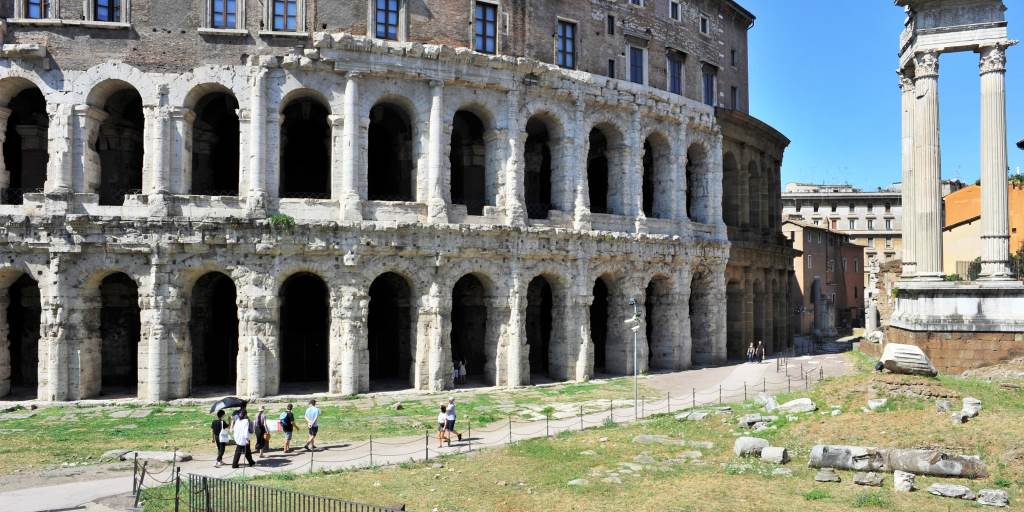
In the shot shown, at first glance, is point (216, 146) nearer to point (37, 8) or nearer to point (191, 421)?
point (37, 8)

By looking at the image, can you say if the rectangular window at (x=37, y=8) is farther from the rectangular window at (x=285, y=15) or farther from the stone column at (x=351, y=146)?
the stone column at (x=351, y=146)

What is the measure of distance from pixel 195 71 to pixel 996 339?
2825 centimetres

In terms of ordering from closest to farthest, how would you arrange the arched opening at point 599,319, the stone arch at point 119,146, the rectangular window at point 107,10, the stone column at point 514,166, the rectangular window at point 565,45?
the rectangular window at point 107,10 → the stone arch at point 119,146 → the stone column at point 514,166 → the rectangular window at point 565,45 → the arched opening at point 599,319

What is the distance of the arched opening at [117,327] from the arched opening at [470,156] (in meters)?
13.0

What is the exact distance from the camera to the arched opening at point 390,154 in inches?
1162

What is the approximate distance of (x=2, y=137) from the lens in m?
25.2

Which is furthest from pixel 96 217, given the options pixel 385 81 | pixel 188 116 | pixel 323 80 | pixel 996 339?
pixel 996 339

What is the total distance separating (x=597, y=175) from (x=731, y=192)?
7960mm

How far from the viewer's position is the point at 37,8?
981 inches

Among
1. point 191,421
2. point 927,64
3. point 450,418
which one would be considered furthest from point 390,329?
point 927,64

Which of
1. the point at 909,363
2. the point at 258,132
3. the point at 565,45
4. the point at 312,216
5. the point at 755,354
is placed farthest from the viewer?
the point at 755,354

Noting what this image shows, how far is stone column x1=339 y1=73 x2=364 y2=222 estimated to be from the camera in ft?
83.9

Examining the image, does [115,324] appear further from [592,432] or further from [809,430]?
[809,430]

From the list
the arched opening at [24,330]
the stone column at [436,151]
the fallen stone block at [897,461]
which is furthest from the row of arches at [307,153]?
the fallen stone block at [897,461]
